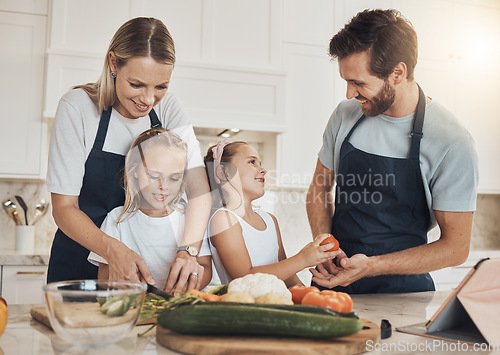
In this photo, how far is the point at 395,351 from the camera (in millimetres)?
727

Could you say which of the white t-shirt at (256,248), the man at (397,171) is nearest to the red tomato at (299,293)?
the man at (397,171)

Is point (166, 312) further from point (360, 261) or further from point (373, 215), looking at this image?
point (373, 215)

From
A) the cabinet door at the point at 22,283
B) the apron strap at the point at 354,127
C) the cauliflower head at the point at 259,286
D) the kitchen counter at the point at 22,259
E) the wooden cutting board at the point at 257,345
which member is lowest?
the cabinet door at the point at 22,283

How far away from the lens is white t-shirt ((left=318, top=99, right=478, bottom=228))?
142 cm

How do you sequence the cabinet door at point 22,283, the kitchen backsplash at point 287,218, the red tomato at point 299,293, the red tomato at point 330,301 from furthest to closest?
Result: the kitchen backsplash at point 287,218 < the cabinet door at point 22,283 < the red tomato at point 299,293 < the red tomato at point 330,301

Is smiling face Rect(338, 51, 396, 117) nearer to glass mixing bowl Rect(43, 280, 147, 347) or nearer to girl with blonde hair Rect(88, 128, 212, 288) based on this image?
girl with blonde hair Rect(88, 128, 212, 288)

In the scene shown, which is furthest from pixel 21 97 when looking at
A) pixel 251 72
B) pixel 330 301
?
pixel 330 301

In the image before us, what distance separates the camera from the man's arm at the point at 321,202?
169 cm

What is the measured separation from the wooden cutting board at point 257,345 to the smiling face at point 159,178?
762 mm

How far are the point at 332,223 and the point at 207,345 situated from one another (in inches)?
42.0

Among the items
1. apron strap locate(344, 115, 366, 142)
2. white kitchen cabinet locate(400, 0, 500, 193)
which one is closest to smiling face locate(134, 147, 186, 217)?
apron strap locate(344, 115, 366, 142)

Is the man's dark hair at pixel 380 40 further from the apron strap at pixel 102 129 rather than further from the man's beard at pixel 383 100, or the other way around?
the apron strap at pixel 102 129

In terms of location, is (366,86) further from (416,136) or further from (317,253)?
(317,253)

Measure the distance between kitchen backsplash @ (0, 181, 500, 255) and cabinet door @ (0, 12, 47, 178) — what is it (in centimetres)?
29
